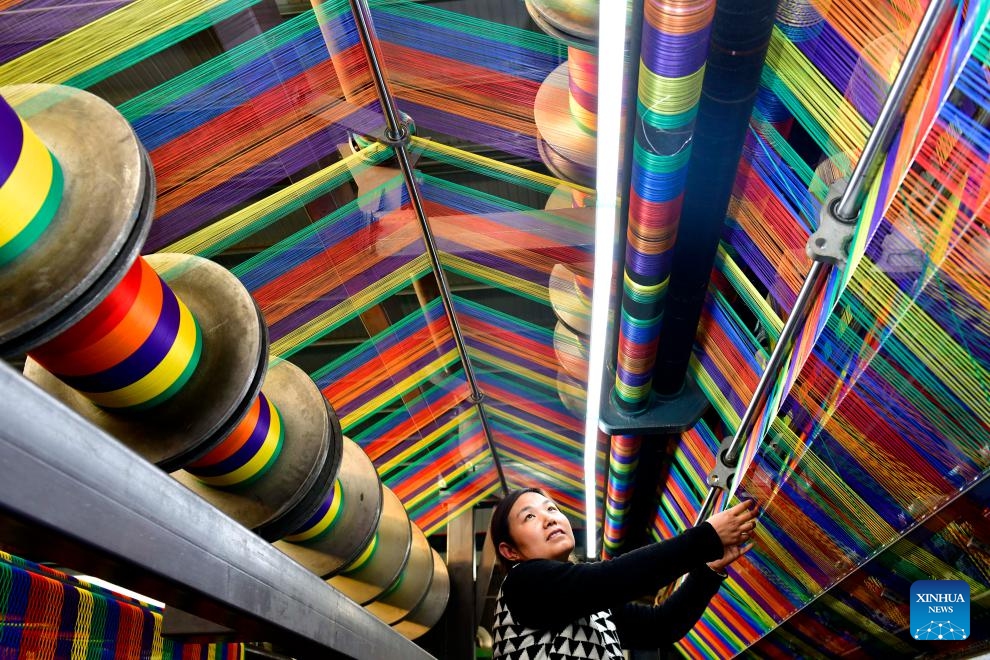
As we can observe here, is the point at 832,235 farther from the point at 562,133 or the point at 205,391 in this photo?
the point at 205,391

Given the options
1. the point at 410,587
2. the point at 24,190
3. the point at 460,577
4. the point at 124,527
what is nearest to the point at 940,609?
the point at 124,527

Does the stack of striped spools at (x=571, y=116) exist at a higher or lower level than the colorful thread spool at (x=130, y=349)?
higher

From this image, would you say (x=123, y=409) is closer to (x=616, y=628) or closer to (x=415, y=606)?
(x=616, y=628)

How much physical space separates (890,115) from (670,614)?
3.63 ft

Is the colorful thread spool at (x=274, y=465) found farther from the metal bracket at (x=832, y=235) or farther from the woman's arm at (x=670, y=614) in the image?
the metal bracket at (x=832, y=235)

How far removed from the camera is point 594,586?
1.81 meters

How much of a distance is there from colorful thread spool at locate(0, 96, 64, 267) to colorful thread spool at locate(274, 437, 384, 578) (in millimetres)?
1520

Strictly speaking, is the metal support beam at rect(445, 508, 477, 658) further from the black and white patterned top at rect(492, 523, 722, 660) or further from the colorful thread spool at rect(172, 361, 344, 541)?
the black and white patterned top at rect(492, 523, 722, 660)

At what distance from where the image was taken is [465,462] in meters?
4.95

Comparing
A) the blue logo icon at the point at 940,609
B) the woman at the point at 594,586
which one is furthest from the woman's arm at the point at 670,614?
the blue logo icon at the point at 940,609

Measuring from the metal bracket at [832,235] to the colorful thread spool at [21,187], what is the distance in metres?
1.48

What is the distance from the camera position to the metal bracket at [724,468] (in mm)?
3330

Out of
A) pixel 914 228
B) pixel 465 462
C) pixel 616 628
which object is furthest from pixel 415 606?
pixel 914 228

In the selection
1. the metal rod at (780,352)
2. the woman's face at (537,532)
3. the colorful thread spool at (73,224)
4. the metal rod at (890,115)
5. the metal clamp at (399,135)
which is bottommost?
the woman's face at (537,532)
